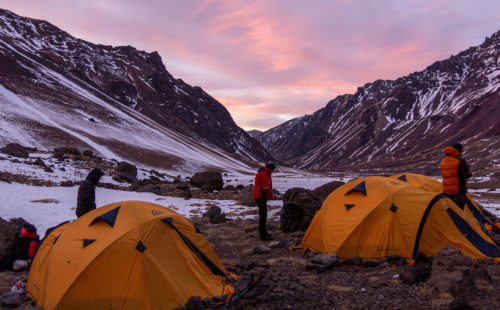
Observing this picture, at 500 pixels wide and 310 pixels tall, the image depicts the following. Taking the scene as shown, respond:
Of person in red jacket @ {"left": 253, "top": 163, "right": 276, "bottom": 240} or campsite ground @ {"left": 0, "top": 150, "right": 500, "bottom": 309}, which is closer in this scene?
campsite ground @ {"left": 0, "top": 150, "right": 500, "bottom": 309}

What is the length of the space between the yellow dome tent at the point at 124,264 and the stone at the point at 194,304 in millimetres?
302

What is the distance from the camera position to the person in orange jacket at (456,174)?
9.46 meters

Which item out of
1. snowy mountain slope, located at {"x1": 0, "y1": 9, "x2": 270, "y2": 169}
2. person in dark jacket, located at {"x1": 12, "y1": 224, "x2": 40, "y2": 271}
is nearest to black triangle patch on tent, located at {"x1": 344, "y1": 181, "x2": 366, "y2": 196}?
person in dark jacket, located at {"x1": 12, "y1": 224, "x2": 40, "y2": 271}

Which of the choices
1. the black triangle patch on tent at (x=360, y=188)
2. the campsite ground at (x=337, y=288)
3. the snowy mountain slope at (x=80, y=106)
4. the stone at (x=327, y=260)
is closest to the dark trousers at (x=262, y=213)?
the campsite ground at (x=337, y=288)

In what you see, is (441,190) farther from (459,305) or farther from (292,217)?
(459,305)

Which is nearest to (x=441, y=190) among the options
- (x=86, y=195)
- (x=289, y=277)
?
(x=289, y=277)

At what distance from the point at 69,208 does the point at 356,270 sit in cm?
1304

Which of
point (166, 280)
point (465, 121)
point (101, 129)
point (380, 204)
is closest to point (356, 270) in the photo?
point (380, 204)

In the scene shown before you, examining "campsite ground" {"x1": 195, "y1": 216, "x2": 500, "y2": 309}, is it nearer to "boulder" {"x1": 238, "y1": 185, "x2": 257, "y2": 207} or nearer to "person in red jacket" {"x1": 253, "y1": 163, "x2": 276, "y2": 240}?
"person in red jacket" {"x1": 253, "y1": 163, "x2": 276, "y2": 240}

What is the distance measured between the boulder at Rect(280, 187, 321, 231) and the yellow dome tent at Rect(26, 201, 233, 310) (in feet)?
18.7

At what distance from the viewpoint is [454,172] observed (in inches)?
376

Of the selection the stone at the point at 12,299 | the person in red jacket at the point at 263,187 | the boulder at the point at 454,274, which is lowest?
the stone at the point at 12,299

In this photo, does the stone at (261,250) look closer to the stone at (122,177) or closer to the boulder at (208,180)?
the stone at (122,177)

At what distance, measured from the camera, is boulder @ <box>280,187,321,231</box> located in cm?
1315
